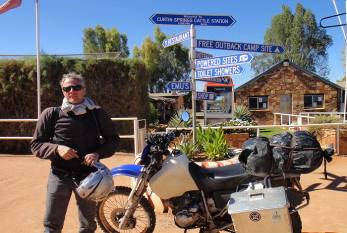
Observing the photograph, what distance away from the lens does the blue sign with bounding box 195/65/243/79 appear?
261 inches

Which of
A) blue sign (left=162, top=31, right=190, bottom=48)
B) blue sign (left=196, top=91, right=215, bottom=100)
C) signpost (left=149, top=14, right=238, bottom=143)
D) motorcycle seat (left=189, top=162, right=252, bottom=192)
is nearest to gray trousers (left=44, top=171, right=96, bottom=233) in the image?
motorcycle seat (left=189, top=162, right=252, bottom=192)

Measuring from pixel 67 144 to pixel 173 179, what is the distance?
1038 mm

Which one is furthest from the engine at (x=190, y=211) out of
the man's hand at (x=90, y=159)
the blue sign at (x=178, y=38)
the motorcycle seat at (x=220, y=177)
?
the blue sign at (x=178, y=38)

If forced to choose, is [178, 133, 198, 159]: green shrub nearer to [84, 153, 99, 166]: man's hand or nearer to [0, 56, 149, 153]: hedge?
[84, 153, 99, 166]: man's hand

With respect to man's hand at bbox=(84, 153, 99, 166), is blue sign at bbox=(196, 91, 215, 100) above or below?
above

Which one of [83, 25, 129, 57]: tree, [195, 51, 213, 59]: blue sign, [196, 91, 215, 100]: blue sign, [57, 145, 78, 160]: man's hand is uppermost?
[83, 25, 129, 57]: tree

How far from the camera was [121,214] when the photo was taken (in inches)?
171

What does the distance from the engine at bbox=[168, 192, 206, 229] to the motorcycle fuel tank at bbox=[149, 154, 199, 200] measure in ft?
0.26

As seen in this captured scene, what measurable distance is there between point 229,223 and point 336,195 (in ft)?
10.0

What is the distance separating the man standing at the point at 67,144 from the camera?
339cm

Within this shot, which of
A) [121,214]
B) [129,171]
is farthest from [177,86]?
[121,214]

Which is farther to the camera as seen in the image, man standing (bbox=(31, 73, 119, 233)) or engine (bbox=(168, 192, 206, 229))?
engine (bbox=(168, 192, 206, 229))

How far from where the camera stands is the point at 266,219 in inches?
127

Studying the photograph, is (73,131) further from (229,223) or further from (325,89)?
(325,89)
